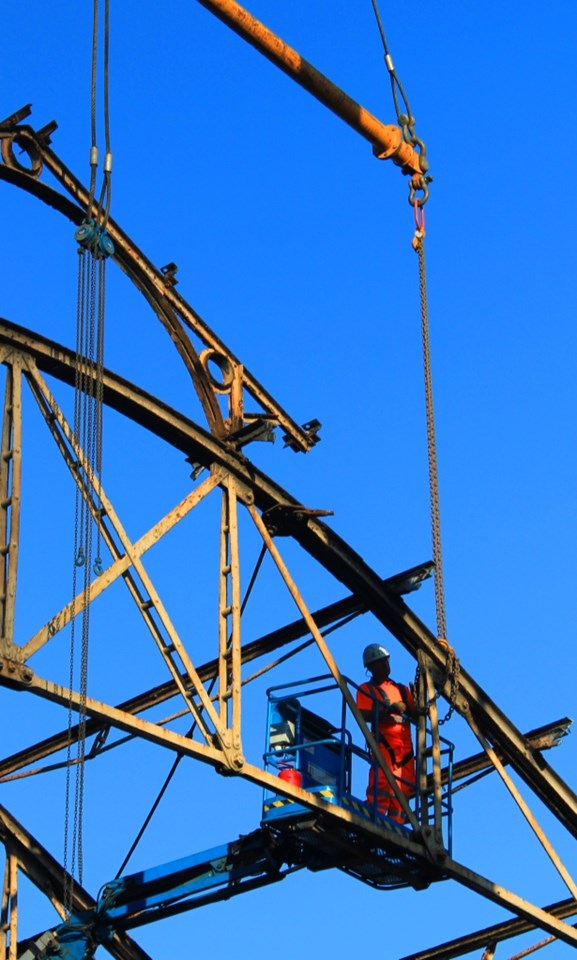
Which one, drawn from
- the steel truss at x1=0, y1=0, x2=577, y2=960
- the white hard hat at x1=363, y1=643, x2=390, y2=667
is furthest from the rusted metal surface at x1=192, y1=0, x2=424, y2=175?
the white hard hat at x1=363, y1=643, x2=390, y2=667

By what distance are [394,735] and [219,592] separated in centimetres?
323

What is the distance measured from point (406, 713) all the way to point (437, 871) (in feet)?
5.80

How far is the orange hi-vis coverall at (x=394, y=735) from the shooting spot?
22031mm

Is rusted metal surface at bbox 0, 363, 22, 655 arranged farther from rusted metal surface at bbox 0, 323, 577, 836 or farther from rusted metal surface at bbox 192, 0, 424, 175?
rusted metal surface at bbox 192, 0, 424, 175

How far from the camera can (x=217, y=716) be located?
1953cm

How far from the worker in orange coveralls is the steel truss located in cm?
31

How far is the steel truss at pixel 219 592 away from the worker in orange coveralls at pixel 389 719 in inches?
12.3

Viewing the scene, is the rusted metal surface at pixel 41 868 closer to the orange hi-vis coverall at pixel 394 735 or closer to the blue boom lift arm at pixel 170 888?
the blue boom lift arm at pixel 170 888

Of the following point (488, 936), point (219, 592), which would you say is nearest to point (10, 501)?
point (219, 592)

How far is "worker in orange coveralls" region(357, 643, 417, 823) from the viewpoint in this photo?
2197 cm

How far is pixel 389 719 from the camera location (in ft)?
73.6

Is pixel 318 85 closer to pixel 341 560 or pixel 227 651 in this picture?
pixel 341 560

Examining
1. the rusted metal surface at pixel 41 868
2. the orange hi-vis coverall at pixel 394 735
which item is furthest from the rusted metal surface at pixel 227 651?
the rusted metal surface at pixel 41 868

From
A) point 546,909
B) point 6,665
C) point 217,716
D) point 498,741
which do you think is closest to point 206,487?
point 217,716
